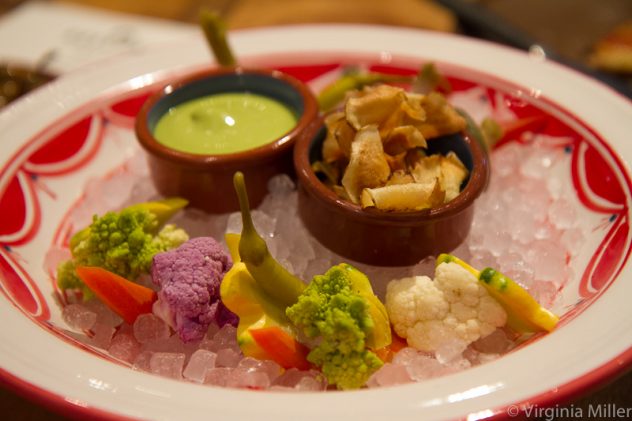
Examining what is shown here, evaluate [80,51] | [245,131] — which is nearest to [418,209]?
[245,131]

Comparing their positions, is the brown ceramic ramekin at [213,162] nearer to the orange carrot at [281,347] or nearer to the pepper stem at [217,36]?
the pepper stem at [217,36]

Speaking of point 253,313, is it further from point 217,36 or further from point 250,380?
point 217,36

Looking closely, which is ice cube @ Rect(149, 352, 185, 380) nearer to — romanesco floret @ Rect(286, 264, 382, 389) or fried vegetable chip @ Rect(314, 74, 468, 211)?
romanesco floret @ Rect(286, 264, 382, 389)

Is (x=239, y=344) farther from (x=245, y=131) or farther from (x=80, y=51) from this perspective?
(x=80, y=51)

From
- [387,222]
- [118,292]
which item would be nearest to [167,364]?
[118,292]

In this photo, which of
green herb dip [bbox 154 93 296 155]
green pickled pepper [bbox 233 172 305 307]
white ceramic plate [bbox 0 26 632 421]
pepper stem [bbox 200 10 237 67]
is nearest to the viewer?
white ceramic plate [bbox 0 26 632 421]

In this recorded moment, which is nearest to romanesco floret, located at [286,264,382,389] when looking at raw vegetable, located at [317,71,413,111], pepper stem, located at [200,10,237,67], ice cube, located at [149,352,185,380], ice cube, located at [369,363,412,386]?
ice cube, located at [369,363,412,386]
